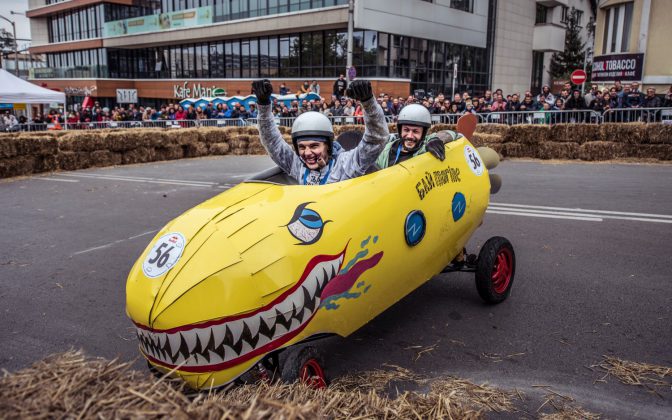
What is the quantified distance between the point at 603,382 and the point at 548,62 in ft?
163

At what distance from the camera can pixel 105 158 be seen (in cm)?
1700

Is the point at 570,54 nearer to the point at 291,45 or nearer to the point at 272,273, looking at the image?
the point at 291,45

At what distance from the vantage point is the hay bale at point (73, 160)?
15812mm

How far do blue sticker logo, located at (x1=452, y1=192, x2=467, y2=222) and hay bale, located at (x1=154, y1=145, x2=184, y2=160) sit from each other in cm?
1564

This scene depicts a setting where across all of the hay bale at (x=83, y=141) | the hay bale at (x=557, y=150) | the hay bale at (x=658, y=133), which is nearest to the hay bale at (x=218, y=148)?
the hay bale at (x=83, y=141)

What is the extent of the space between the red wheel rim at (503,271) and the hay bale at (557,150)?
39.1 feet

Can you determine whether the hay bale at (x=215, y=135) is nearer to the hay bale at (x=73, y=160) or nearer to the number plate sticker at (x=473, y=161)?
the hay bale at (x=73, y=160)

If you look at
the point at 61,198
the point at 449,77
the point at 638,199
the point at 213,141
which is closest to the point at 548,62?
the point at 449,77

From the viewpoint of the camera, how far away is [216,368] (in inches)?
110

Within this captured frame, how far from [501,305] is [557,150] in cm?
1228

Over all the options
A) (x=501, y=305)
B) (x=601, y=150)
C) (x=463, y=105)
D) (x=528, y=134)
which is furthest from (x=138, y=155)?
(x=501, y=305)

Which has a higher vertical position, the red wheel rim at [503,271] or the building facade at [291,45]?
the building facade at [291,45]

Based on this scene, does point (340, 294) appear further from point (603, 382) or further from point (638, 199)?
point (638, 199)

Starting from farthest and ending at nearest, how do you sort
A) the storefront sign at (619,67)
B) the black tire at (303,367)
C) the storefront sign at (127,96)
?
the storefront sign at (127,96)
the storefront sign at (619,67)
the black tire at (303,367)
